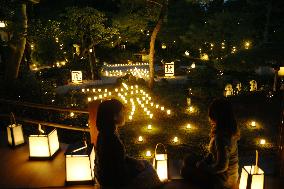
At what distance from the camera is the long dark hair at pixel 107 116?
3381 millimetres

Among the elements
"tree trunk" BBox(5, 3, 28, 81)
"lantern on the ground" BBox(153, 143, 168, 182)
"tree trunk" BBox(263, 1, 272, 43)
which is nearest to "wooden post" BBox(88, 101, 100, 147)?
"lantern on the ground" BBox(153, 143, 168, 182)

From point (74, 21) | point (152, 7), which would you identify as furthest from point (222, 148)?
point (74, 21)

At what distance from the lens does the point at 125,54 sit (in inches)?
1161

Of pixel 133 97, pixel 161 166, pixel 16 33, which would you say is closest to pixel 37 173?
pixel 161 166

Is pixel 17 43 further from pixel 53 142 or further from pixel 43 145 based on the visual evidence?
pixel 43 145

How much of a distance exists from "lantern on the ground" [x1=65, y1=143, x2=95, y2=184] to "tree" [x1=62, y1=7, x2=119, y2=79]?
13.8m

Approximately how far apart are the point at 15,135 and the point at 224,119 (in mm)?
4138

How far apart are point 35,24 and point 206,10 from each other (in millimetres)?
16344

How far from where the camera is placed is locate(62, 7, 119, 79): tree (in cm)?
1738

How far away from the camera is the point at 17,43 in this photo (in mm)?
11258

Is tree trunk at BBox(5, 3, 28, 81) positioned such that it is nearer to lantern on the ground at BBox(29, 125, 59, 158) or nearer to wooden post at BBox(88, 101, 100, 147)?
lantern on the ground at BBox(29, 125, 59, 158)

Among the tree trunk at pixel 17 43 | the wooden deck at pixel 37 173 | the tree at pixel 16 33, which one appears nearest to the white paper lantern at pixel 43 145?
the wooden deck at pixel 37 173

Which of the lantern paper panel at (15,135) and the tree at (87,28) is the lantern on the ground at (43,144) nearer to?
the lantern paper panel at (15,135)

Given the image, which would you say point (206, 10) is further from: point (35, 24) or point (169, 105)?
point (35, 24)
